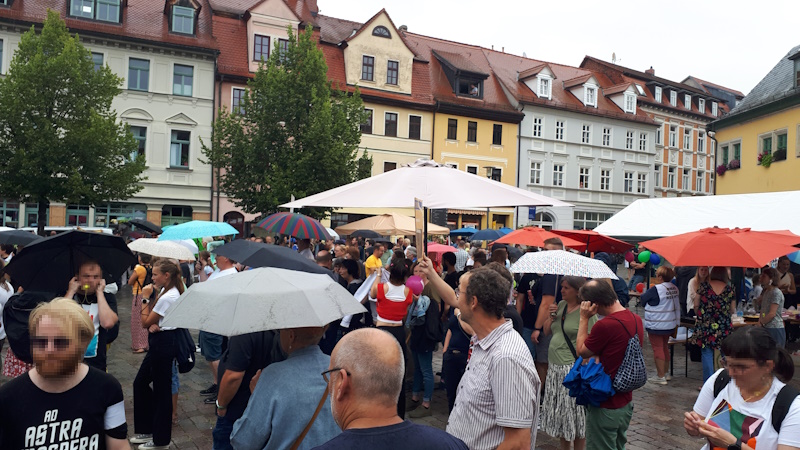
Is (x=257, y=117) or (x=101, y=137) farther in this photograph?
(x=257, y=117)

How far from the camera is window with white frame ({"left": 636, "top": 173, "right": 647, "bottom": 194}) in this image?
4360 centimetres

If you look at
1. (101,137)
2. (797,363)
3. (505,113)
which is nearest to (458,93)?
(505,113)

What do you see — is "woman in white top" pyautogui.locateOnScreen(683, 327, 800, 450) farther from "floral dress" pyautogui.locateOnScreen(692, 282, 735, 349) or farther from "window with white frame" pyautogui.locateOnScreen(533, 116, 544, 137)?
"window with white frame" pyautogui.locateOnScreen(533, 116, 544, 137)

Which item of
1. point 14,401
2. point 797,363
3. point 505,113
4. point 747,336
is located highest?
point 505,113

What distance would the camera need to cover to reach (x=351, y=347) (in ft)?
6.82

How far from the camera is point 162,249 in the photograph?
7.90 meters

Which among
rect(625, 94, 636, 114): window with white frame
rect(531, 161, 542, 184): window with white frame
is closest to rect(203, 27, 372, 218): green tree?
rect(531, 161, 542, 184): window with white frame

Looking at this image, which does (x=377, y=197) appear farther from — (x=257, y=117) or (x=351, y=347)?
(x=257, y=117)

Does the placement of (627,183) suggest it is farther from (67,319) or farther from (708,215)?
(67,319)

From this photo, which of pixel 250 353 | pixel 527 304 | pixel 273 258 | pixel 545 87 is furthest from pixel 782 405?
pixel 545 87

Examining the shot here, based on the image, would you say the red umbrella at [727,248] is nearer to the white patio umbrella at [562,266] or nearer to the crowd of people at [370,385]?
the white patio umbrella at [562,266]

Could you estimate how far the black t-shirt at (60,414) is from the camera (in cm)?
254

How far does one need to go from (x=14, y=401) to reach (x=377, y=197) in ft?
11.6

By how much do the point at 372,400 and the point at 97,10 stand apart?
30978mm
